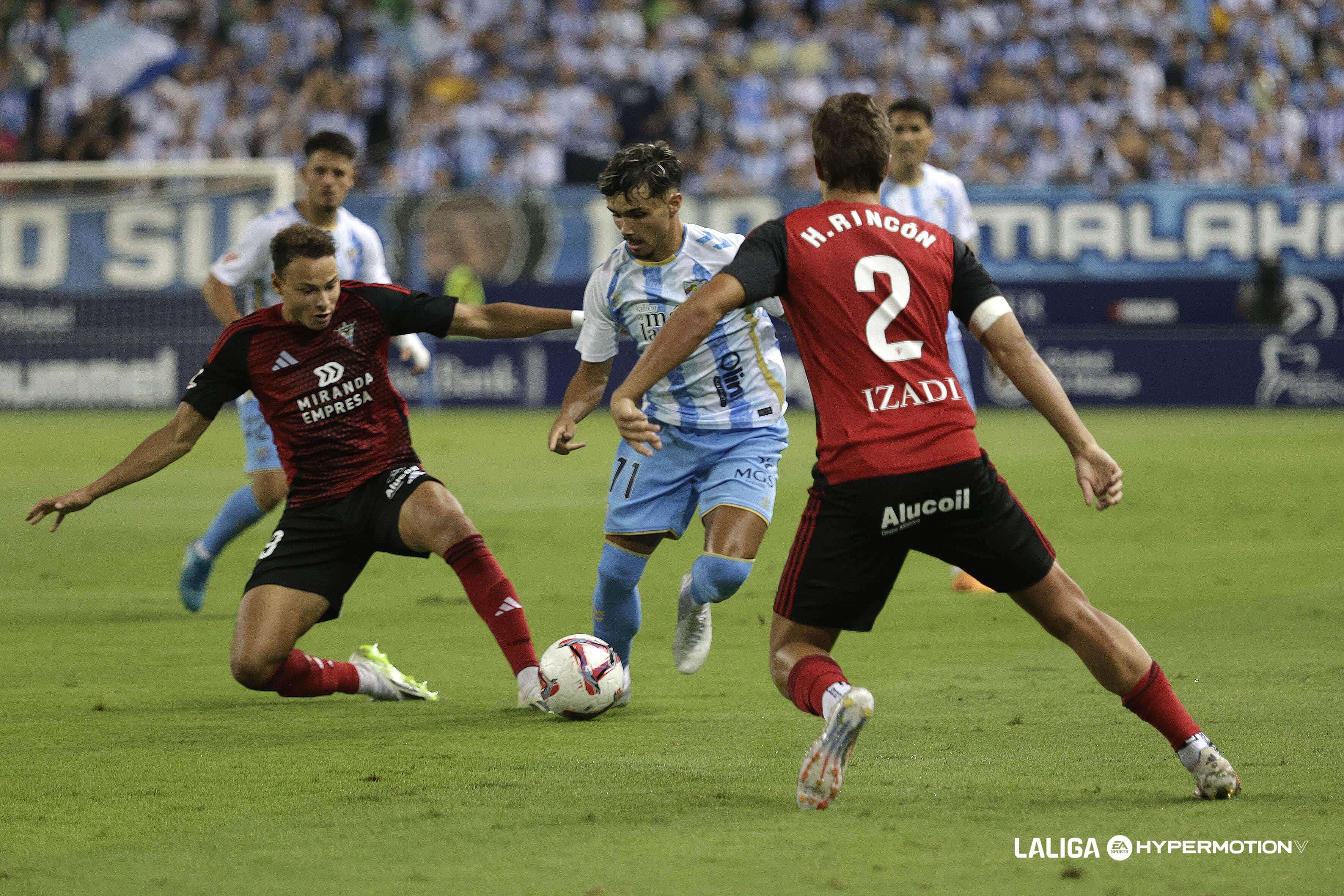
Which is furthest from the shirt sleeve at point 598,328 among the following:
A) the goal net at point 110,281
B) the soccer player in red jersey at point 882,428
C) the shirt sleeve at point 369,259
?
the goal net at point 110,281

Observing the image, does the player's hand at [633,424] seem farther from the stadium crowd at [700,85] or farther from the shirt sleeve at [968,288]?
the stadium crowd at [700,85]

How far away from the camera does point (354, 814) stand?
4453 millimetres

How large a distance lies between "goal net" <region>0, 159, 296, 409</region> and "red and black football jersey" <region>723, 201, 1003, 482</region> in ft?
51.9

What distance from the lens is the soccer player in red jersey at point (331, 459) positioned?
594 cm

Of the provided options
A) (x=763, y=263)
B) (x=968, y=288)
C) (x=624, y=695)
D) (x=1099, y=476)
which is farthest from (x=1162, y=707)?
(x=624, y=695)

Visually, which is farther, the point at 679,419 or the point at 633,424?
the point at 679,419

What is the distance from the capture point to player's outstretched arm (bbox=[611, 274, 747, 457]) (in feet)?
14.1

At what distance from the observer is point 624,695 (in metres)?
6.05

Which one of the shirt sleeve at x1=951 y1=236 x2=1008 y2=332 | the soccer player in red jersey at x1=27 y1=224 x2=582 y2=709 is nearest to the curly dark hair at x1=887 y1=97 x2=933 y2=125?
the soccer player in red jersey at x1=27 y1=224 x2=582 y2=709

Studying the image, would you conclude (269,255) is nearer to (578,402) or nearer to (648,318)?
(648,318)

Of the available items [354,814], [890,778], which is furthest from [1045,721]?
[354,814]

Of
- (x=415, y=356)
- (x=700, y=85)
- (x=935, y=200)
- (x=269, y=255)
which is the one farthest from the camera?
(x=700, y=85)

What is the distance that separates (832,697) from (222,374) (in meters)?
2.98

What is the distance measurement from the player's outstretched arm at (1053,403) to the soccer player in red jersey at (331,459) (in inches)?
83.4
